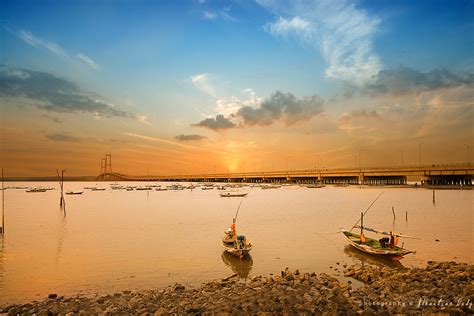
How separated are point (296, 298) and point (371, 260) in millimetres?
10727

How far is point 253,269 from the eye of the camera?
19.3 metres

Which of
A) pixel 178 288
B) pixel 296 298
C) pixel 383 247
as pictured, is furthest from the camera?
pixel 383 247

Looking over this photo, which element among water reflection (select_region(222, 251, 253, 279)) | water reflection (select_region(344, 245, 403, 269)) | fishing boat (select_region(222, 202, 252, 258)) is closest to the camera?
water reflection (select_region(222, 251, 253, 279))

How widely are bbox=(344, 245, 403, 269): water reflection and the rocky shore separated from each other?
142 inches

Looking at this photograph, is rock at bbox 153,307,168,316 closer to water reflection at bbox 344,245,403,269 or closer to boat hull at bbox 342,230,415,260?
water reflection at bbox 344,245,403,269

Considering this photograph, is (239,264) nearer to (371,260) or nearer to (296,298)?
(296,298)

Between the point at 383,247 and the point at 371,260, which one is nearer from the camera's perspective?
the point at 371,260

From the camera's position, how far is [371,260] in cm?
2109

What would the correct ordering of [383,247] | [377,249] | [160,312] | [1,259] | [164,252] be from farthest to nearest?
[164,252]
[1,259]
[383,247]
[377,249]
[160,312]

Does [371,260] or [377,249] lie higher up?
[377,249]

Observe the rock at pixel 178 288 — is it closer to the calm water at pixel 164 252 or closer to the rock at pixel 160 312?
the calm water at pixel 164 252

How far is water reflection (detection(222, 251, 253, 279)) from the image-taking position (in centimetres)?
1872

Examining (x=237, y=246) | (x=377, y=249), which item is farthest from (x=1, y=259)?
(x=377, y=249)

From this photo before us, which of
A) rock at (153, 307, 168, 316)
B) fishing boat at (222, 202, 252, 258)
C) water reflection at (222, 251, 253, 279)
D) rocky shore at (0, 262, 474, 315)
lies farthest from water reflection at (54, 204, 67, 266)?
rock at (153, 307, 168, 316)
